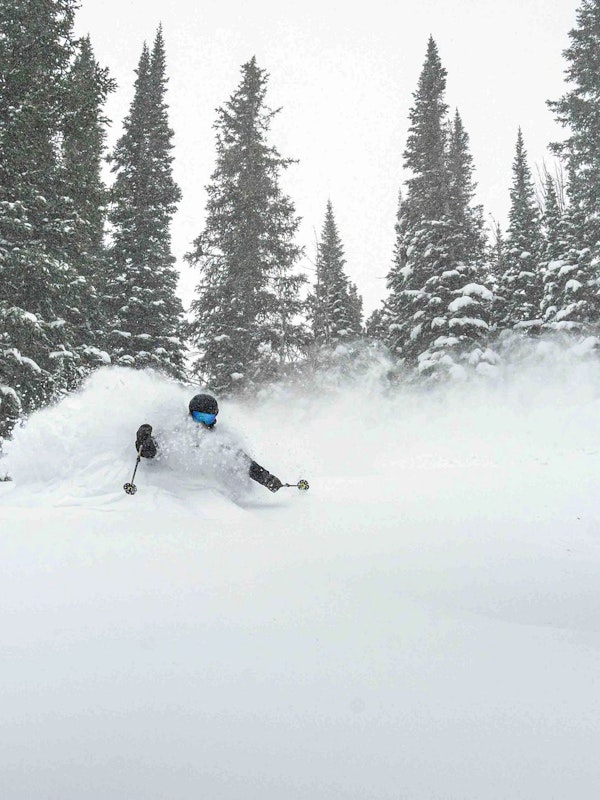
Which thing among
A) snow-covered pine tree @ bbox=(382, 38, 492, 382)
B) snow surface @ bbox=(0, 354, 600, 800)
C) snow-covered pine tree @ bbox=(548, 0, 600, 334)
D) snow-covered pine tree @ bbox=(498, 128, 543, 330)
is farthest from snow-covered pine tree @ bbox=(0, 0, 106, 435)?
snow-covered pine tree @ bbox=(498, 128, 543, 330)

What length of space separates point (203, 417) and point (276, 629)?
12.2ft

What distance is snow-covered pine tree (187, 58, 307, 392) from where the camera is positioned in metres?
19.4

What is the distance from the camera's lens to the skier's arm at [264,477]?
6.55 m

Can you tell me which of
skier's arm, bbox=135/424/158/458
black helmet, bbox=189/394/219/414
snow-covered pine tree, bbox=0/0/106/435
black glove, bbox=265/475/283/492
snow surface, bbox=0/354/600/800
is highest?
snow-covered pine tree, bbox=0/0/106/435

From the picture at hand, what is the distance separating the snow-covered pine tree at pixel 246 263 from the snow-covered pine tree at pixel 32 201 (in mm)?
6976

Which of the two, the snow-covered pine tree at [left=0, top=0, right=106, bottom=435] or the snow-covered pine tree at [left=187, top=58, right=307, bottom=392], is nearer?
the snow-covered pine tree at [left=0, top=0, right=106, bottom=435]

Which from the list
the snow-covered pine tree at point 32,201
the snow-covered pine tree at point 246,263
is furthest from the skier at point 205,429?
the snow-covered pine tree at point 246,263

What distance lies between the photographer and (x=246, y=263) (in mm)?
19750

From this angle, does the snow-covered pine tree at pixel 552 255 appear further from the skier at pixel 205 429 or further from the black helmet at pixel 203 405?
the black helmet at pixel 203 405

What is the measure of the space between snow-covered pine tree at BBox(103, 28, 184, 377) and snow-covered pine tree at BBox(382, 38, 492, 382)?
949 centimetres

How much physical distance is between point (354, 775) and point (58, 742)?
1.12m

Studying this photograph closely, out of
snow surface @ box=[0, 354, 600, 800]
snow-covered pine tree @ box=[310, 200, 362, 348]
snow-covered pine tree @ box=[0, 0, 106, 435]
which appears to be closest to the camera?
snow surface @ box=[0, 354, 600, 800]

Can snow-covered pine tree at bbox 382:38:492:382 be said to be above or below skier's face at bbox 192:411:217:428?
above

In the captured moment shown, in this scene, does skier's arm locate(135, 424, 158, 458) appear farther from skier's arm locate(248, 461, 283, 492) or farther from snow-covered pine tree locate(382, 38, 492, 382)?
snow-covered pine tree locate(382, 38, 492, 382)
